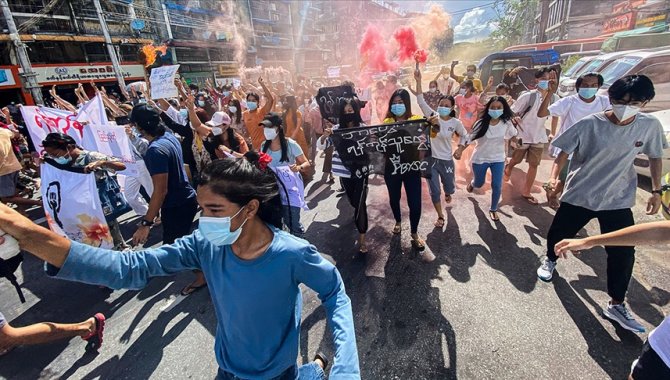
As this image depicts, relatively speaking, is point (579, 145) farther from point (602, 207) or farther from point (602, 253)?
point (602, 253)

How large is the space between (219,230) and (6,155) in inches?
221

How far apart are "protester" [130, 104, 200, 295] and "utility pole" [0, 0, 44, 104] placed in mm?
21435

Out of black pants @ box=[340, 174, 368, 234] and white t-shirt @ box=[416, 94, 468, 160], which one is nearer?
black pants @ box=[340, 174, 368, 234]

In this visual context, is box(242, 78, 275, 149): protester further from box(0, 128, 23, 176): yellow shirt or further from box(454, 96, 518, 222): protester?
box(0, 128, 23, 176): yellow shirt

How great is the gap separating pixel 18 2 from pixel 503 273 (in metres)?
31.2

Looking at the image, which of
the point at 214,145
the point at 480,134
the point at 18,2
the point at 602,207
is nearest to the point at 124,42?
the point at 18,2

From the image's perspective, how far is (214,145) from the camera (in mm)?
4473

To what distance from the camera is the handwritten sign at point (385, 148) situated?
3.85 meters

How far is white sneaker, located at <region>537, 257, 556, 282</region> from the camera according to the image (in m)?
3.32

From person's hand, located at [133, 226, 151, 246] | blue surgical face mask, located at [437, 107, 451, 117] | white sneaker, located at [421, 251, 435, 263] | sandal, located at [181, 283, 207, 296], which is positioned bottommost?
white sneaker, located at [421, 251, 435, 263]

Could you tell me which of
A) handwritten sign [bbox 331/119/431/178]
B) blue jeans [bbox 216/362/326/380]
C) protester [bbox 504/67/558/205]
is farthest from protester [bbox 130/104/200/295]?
protester [bbox 504/67/558/205]

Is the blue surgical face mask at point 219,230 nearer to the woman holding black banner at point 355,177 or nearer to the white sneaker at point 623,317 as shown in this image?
the woman holding black banner at point 355,177

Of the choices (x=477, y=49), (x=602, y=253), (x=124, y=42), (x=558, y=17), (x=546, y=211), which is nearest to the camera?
(x=602, y=253)

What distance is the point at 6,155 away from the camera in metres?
4.89
